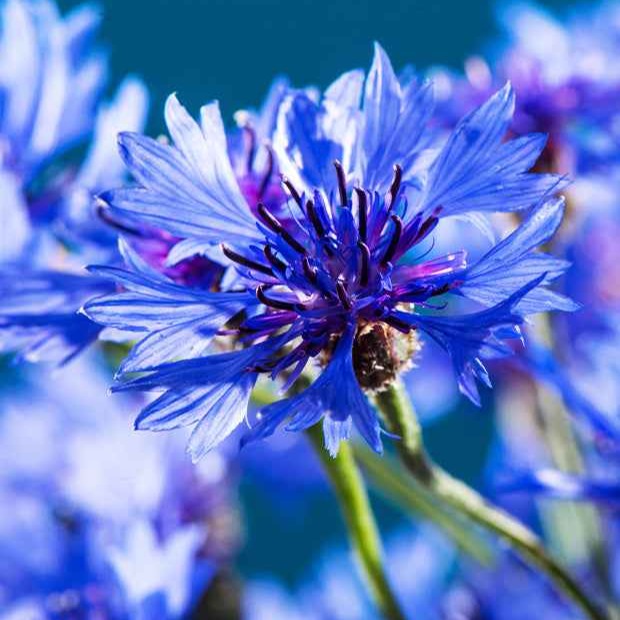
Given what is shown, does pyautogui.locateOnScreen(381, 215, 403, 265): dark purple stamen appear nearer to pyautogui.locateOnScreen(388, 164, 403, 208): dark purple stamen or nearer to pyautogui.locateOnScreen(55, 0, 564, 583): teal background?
pyautogui.locateOnScreen(388, 164, 403, 208): dark purple stamen

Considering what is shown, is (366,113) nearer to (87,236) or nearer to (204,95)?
(87,236)

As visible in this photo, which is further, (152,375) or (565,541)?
(565,541)

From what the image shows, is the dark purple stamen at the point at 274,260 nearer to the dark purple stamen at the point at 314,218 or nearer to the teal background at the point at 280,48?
the dark purple stamen at the point at 314,218

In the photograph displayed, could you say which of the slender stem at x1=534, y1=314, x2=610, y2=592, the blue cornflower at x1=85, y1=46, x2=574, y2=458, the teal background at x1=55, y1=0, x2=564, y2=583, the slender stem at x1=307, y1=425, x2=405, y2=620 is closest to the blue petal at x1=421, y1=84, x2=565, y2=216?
the blue cornflower at x1=85, y1=46, x2=574, y2=458

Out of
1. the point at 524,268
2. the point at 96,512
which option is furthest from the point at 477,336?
the point at 96,512

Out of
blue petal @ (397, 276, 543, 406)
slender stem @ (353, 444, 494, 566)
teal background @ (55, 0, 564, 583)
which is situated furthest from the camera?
teal background @ (55, 0, 564, 583)

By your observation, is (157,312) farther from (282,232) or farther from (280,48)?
(280,48)

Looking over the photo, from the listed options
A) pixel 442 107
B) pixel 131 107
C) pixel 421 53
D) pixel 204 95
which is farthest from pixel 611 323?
pixel 421 53
